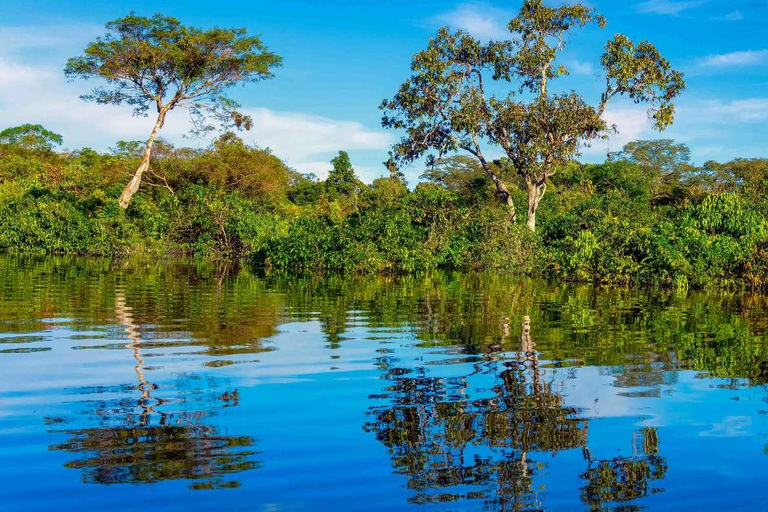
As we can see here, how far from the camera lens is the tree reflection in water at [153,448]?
13.2ft

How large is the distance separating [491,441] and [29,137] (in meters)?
54.2

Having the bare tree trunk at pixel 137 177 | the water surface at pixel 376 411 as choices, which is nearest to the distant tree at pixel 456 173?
the bare tree trunk at pixel 137 177

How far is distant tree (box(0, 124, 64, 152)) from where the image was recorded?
172 feet

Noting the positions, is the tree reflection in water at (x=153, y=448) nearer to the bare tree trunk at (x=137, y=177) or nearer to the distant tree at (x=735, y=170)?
the bare tree trunk at (x=137, y=177)

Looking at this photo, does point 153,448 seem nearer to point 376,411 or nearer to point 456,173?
point 376,411

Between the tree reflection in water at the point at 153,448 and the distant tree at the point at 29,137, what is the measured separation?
5134cm

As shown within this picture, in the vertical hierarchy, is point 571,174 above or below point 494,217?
above

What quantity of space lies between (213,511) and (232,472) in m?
0.50

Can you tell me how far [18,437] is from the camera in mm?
4684

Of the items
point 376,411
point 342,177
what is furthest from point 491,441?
point 342,177

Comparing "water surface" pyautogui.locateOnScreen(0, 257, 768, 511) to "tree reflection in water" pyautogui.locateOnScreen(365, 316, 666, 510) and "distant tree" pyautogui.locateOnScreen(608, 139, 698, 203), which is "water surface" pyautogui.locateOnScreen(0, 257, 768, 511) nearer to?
"tree reflection in water" pyautogui.locateOnScreen(365, 316, 666, 510)

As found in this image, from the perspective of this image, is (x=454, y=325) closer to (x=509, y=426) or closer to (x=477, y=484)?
(x=509, y=426)

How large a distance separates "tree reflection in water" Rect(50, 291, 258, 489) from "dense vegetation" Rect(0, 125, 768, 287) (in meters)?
15.9

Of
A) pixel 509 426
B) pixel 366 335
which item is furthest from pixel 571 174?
pixel 509 426
